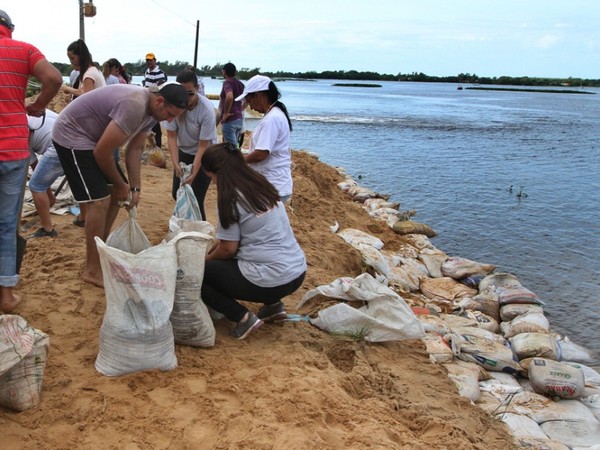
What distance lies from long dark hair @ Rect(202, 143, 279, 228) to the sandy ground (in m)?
0.85

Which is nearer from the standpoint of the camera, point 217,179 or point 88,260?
point 217,179

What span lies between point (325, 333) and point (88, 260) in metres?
1.72

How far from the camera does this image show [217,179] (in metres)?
3.26

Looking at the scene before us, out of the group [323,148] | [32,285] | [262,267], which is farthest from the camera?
[323,148]

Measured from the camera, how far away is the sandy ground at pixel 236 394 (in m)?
2.51

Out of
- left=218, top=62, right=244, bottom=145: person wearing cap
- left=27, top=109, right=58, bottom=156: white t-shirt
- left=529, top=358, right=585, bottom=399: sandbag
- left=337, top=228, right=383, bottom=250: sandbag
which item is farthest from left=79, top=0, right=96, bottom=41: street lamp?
left=529, top=358, right=585, bottom=399: sandbag

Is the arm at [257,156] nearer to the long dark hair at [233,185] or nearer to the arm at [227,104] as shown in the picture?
the long dark hair at [233,185]

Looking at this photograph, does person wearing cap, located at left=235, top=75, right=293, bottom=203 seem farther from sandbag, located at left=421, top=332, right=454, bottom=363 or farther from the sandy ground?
sandbag, located at left=421, top=332, right=454, bottom=363

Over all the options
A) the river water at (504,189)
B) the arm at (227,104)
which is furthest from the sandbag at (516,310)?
the arm at (227,104)

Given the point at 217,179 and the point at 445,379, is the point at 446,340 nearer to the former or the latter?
the point at 445,379

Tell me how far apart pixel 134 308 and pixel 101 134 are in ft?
4.26

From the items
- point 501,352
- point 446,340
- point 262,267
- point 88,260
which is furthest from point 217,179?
point 501,352

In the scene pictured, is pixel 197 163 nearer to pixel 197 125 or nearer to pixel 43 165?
pixel 197 125

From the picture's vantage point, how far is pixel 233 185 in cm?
322
